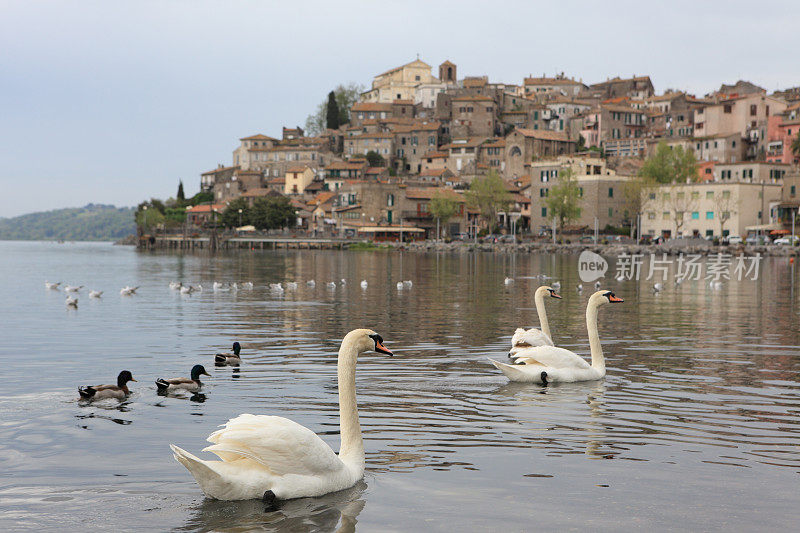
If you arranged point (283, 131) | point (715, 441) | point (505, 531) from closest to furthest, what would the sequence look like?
point (505, 531) < point (715, 441) < point (283, 131)

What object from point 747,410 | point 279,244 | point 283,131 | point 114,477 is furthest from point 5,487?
point 283,131

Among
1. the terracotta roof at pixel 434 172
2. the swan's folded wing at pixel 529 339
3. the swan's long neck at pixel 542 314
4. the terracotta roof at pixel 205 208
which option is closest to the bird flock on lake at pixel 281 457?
the swan's folded wing at pixel 529 339

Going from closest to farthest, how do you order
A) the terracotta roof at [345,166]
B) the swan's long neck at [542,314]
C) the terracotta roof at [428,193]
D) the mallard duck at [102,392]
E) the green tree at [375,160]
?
the mallard duck at [102,392] < the swan's long neck at [542,314] < the terracotta roof at [428,193] < the terracotta roof at [345,166] < the green tree at [375,160]

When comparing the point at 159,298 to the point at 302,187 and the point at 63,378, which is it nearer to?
the point at 63,378

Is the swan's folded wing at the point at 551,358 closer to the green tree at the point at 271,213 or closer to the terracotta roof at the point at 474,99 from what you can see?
the green tree at the point at 271,213

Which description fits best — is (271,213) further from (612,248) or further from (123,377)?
(123,377)

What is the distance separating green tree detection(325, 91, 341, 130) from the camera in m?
183

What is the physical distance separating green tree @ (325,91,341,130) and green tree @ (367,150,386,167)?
25.3m

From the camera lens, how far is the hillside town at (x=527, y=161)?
105 meters

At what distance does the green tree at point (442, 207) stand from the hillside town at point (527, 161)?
0.21 m

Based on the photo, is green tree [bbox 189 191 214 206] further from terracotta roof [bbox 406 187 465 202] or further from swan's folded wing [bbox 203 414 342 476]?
swan's folded wing [bbox 203 414 342 476]

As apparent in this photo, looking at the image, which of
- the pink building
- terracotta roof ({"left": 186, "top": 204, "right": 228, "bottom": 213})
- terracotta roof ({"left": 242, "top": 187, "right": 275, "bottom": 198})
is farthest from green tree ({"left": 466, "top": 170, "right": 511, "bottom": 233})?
terracotta roof ({"left": 186, "top": 204, "right": 228, "bottom": 213})

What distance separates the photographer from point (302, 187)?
15875cm

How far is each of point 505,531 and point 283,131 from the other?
18284cm
